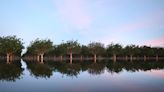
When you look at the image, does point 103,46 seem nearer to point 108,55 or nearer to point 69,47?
point 108,55

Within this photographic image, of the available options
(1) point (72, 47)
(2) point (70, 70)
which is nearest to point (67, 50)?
(1) point (72, 47)

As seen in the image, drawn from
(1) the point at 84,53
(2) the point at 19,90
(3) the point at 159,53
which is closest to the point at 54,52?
(1) the point at 84,53

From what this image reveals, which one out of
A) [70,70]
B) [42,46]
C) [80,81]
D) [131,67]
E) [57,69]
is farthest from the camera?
[42,46]

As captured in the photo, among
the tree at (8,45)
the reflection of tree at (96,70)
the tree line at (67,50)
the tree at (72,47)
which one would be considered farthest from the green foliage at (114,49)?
the reflection of tree at (96,70)

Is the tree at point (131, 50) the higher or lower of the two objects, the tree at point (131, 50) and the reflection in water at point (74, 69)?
the higher

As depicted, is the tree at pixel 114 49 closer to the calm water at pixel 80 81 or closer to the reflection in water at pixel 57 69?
the reflection in water at pixel 57 69

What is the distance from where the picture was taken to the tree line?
84375 millimetres

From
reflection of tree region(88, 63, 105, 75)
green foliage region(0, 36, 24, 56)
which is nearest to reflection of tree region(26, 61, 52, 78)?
reflection of tree region(88, 63, 105, 75)

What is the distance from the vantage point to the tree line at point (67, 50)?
8438 centimetres

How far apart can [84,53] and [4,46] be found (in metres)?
54.3

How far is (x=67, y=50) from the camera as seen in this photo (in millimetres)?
106500

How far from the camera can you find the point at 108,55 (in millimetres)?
141000

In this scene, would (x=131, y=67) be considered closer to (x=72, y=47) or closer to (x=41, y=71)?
(x=41, y=71)

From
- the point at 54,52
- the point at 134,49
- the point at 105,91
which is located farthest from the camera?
the point at 134,49
